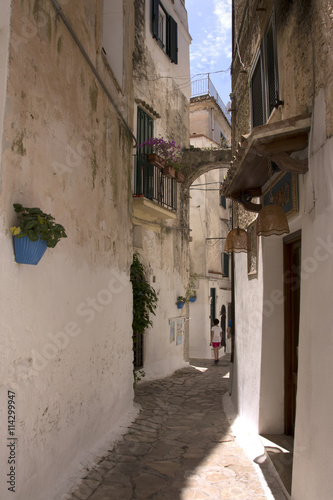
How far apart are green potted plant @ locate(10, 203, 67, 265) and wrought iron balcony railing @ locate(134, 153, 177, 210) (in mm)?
6906

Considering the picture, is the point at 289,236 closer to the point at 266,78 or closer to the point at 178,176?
the point at 266,78

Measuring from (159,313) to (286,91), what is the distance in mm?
7797

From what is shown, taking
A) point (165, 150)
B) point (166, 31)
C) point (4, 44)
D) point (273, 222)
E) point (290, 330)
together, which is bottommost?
point (290, 330)

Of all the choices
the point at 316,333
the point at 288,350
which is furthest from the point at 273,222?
the point at 288,350

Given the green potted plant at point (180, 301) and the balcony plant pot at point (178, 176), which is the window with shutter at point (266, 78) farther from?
the green potted plant at point (180, 301)

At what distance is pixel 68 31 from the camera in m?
4.27

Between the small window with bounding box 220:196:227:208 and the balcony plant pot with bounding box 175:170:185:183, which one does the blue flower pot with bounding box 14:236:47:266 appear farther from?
the small window with bounding box 220:196:227:208

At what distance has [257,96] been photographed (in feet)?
19.7

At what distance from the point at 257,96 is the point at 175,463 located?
4.90m

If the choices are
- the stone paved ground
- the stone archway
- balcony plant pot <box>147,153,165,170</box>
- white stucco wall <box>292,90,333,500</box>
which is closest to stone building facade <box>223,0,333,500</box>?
white stucco wall <box>292,90,333,500</box>

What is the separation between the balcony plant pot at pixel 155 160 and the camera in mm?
9977

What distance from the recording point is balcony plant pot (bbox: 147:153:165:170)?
32.7 feet

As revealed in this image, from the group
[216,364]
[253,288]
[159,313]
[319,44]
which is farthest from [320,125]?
[216,364]

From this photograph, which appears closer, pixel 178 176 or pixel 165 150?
pixel 165 150
